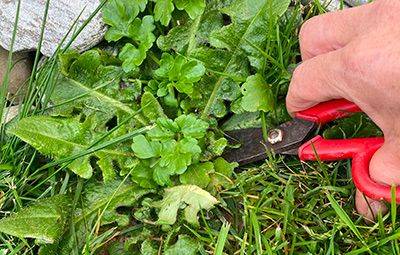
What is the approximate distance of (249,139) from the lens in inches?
100

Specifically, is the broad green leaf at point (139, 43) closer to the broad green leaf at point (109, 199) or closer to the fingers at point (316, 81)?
the broad green leaf at point (109, 199)

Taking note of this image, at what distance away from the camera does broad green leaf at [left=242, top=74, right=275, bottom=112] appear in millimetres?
2477

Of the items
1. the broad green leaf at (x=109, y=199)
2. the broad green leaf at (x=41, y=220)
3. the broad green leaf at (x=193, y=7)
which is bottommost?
the broad green leaf at (x=109, y=199)

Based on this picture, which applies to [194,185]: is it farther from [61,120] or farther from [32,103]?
[32,103]

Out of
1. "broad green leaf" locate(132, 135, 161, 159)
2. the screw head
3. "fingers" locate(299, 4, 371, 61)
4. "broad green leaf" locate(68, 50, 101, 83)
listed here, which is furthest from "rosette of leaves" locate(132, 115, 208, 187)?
"fingers" locate(299, 4, 371, 61)

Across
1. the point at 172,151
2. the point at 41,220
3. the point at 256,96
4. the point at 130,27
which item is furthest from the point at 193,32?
the point at 41,220

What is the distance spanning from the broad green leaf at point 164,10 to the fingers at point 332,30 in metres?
0.50

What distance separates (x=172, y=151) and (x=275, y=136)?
345 mm

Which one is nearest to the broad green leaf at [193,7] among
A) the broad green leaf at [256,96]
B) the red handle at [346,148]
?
the broad green leaf at [256,96]

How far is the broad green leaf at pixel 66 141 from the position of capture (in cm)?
247

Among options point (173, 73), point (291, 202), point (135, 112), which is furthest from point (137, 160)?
point (291, 202)

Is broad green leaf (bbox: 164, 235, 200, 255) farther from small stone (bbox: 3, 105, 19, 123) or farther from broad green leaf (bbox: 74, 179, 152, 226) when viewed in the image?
small stone (bbox: 3, 105, 19, 123)

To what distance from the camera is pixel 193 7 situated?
Result: 258 centimetres

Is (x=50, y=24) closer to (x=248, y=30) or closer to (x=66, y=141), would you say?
(x=66, y=141)
